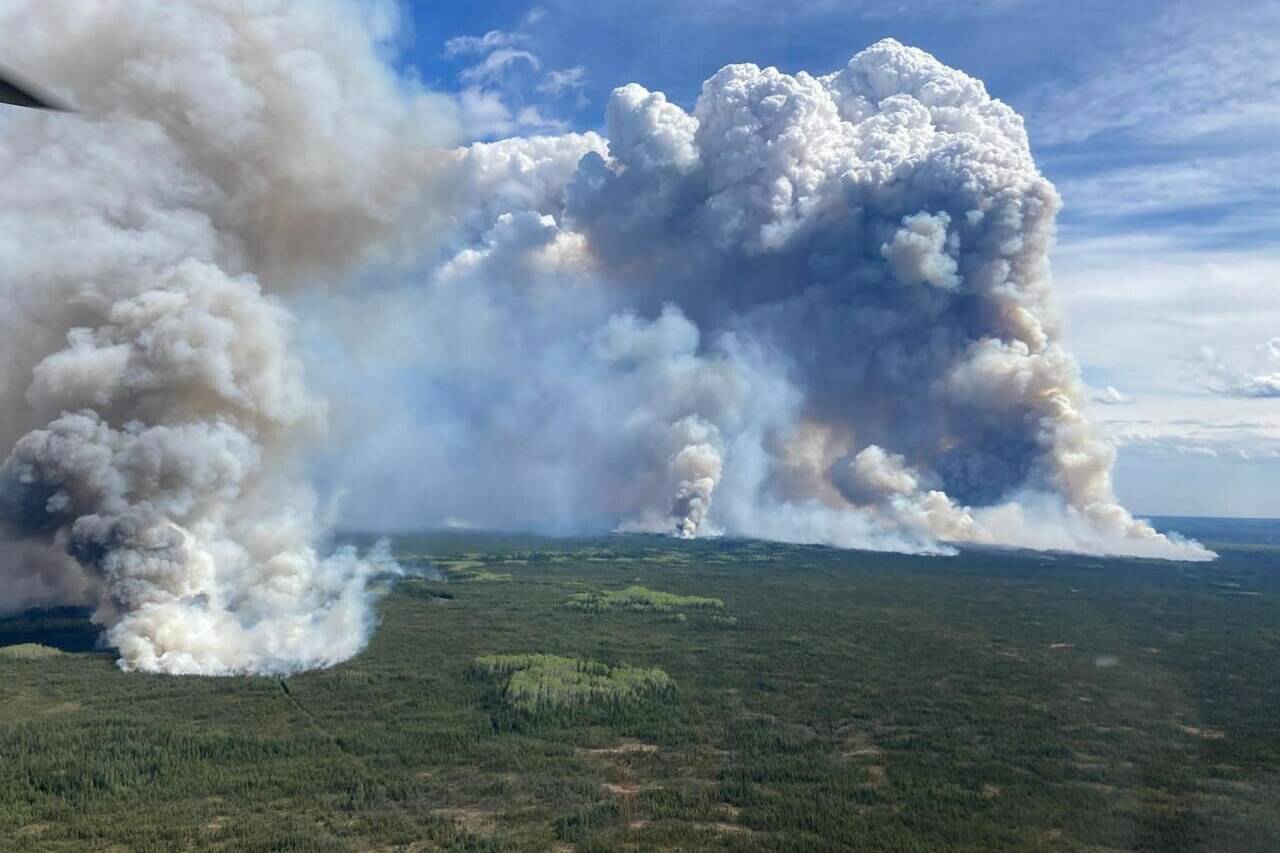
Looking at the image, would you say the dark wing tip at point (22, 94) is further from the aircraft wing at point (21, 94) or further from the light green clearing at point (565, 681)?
the light green clearing at point (565, 681)

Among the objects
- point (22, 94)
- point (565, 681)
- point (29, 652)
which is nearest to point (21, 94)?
point (22, 94)

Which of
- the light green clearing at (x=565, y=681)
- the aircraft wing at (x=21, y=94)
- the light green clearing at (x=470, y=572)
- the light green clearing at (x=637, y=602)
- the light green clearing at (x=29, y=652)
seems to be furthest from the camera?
the light green clearing at (x=470, y=572)

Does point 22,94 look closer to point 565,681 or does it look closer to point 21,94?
point 21,94

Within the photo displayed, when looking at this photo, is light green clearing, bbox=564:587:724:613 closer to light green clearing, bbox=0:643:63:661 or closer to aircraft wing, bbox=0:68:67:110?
light green clearing, bbox=0:643:63:661

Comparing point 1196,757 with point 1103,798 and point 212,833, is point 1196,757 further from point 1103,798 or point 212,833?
point 212,833

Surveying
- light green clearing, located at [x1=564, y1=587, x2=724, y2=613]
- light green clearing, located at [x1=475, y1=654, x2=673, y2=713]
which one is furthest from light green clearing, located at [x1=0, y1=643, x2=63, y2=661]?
light green clearing, located at [x1=564, y1=587, x2=724, y2=613]

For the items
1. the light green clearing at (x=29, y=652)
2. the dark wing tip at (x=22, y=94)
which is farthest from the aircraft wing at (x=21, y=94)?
the light green clearing at (x=29, y=652)
